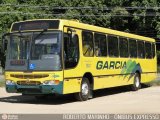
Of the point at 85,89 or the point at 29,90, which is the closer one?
the point at 29,90

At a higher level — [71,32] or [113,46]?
[71,32]

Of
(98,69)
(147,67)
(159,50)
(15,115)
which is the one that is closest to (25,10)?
(159,50)

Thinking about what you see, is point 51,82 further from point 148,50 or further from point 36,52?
point 148,50

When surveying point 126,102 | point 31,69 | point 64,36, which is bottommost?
point 126,102

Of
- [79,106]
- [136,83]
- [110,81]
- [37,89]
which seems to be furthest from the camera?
[136,83]

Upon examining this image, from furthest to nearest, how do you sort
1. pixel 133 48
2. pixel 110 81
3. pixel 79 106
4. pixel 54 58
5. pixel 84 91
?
pixel 133 48 < pixel 110 81 < pixel 84 91 < pixel 54 58 < pixel 79 106

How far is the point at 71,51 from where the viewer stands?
18062 millimetres

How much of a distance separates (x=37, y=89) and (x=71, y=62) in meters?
1.57

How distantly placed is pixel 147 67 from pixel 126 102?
359 inches

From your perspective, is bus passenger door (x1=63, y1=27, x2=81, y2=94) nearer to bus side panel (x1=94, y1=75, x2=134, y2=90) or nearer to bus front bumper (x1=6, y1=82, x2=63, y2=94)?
bus front bumper (x1=6, y1=82, x2=63, y2=94)

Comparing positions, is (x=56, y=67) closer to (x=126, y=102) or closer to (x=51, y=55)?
(x=51, y=55)

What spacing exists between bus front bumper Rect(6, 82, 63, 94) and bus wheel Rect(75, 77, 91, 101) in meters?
1.61

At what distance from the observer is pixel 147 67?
89.6ft

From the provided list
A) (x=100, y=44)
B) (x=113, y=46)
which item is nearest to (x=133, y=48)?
(x=113, y=46)
